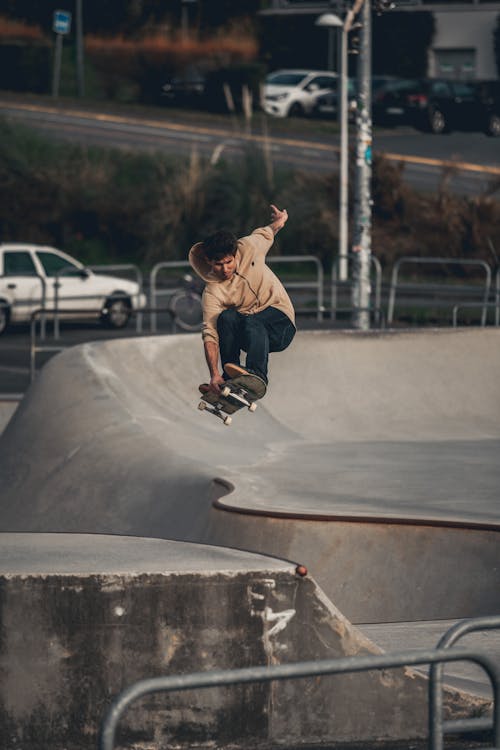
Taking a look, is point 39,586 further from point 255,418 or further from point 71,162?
point 71,162

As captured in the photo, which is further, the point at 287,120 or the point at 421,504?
the point at 287,120

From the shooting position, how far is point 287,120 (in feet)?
138

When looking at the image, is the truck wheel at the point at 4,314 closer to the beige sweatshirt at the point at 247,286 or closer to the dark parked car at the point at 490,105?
the beige sweatshirt at the point at 247,286

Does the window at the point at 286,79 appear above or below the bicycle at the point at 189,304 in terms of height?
above

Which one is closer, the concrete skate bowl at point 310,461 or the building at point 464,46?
the concrete skate bowl at point 310,461

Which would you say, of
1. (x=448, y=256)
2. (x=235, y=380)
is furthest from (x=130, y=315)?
(x=235, y=380)

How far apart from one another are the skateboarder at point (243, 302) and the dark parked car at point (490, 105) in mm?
33704

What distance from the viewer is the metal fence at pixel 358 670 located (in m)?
3.97

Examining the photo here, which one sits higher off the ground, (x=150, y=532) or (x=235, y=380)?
(x=235, y=380)

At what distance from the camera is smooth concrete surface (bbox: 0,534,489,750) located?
20.1 feet

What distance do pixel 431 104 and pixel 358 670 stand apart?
38182mm

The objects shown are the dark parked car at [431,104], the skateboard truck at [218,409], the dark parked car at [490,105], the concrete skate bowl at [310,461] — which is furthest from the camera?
the dark parked car at [490,105]

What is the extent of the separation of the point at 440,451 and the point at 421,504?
3.20m

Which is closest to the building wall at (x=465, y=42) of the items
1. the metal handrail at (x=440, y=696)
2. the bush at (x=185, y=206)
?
the bush at (x=185, y=206)
